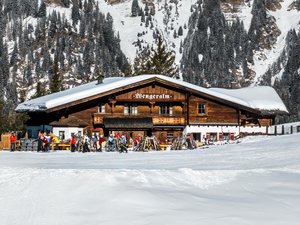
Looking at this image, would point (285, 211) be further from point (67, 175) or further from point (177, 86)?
point (177, 86)

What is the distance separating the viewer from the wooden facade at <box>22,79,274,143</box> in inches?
1754

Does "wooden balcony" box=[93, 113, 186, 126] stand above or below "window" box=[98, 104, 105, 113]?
below

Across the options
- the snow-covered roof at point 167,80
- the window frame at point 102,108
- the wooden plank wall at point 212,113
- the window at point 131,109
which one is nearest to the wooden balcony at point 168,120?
the wooden plank wall at point 212,113

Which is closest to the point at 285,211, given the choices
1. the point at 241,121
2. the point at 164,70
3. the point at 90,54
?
the point at 241,121

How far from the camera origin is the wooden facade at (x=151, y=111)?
44562mm

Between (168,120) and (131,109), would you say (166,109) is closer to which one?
(168,120)

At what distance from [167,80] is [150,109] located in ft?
9.58

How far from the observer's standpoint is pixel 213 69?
194m

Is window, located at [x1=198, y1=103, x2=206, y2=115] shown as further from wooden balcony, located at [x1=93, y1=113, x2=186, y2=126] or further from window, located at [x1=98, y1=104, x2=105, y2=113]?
window, located at [x1=98, y1=104, x2=105, y2=113]

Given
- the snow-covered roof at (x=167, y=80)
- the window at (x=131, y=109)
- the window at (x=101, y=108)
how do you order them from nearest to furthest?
the snow-covered roof at (x=167, y=80) < the window at (x=101, y=108) < the window at (x=131, y=109)

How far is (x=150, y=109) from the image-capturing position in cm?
4644

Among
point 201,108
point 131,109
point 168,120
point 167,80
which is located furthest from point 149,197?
point 201,108

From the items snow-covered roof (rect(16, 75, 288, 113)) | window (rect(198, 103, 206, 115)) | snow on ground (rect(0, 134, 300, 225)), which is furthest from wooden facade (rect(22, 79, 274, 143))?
snow on ground (rect(0, 134, 300, 225))

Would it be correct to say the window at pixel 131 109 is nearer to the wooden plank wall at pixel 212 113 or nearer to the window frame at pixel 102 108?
the window frame at pixel 102 108
